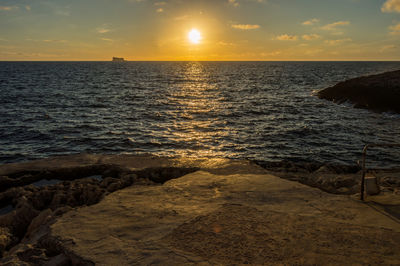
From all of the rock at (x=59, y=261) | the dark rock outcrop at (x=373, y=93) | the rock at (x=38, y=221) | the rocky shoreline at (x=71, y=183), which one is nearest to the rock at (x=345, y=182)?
the rocky shoreline at (x=71, y=183)

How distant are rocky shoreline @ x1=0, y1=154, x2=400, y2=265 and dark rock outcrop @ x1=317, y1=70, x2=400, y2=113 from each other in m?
18.0

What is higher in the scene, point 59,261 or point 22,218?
point 59,261

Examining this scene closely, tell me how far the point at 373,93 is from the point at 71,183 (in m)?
30.1

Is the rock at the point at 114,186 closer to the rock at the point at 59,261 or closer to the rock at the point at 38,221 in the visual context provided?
the rock at the point at 38,221

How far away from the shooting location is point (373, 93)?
28.0 meters

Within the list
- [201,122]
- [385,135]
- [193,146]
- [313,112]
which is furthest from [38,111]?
[385,135]

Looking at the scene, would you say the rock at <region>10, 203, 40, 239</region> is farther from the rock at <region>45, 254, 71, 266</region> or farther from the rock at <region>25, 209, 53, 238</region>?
the rock at <region>45, 254, 71, 266</region>

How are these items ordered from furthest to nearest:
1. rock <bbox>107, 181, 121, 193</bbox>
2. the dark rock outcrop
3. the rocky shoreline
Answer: the dark rock outcrop
rock <bbox>107, 181, 121, 193</bbox>
the rocky shoreline

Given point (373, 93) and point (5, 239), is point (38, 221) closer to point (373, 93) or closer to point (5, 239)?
point (5, 239)

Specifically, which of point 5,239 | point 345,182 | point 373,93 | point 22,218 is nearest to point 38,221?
point 22,218

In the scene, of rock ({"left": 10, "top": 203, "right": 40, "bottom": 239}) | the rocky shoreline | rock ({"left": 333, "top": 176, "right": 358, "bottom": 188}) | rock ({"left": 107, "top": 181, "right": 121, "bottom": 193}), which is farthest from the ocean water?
rock ({"left": 10, "top": 203, "right": 40, "bottom": 239})

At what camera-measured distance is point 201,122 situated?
21922mm

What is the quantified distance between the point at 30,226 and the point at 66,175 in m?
3.85

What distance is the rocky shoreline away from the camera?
522 centimetres
